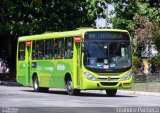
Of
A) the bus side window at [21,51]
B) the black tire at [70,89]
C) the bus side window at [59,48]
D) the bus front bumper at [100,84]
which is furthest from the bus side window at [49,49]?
the bus front bumper at [100,84]

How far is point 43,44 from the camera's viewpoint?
3173cm

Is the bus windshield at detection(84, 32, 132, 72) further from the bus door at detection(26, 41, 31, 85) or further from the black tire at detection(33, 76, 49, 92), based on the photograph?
the bus door at detection(26, 41, 31, 85)

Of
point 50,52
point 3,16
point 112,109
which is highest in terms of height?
point 3,16

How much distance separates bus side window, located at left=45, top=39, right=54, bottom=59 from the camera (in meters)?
30.8

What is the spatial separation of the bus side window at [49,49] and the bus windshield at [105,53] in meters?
3.48

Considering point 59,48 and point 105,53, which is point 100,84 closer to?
point 105,53

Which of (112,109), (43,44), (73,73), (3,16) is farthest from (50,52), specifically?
(3,16)

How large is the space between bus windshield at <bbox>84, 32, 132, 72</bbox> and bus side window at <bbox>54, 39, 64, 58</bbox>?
2.26 metres

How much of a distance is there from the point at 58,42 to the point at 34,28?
47.7ft

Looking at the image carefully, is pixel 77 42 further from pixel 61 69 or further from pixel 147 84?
pixel 147 84

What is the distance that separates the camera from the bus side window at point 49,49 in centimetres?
3080

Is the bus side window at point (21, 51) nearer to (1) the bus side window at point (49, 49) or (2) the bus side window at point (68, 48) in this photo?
(1) the bus side window at point (49, 49)

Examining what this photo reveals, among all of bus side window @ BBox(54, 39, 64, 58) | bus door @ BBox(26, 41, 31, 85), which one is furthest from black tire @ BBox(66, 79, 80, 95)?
bus door @ BBox(26, 41, 31, 85)

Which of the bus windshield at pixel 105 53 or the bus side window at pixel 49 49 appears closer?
the bus windshield at pixel 105 53
